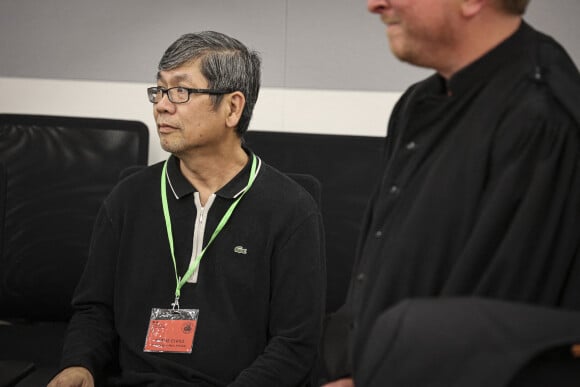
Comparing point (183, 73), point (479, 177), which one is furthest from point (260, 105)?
point (479, 177)

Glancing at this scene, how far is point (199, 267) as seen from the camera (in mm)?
1980

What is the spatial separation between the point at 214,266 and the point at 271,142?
2.45 ft

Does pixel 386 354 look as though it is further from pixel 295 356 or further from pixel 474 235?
pixel 295 356

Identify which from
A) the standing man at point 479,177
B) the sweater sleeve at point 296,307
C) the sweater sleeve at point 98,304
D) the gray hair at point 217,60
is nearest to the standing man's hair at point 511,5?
the standing man at point 479,177

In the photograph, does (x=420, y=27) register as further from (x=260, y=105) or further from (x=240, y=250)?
(x=260, y=105)

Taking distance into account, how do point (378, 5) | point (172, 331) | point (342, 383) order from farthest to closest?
1. point (172, 331)
2. point (342, 383)
3. point (378, 5)

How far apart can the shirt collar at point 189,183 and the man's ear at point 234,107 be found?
13cm

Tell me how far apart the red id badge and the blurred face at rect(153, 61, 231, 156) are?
0.44 meters

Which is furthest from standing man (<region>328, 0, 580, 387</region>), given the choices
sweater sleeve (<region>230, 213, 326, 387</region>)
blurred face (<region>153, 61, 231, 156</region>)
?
blurred face (<region>153, 61, 231, 156</region>)

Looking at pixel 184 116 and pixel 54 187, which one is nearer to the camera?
pixel 184 116

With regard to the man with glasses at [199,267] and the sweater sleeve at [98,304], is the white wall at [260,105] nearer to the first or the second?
the man with glasses at [199,267]

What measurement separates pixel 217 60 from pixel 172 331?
2.40ft

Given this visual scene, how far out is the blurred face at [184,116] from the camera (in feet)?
6.88

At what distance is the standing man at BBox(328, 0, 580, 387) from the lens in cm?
104
